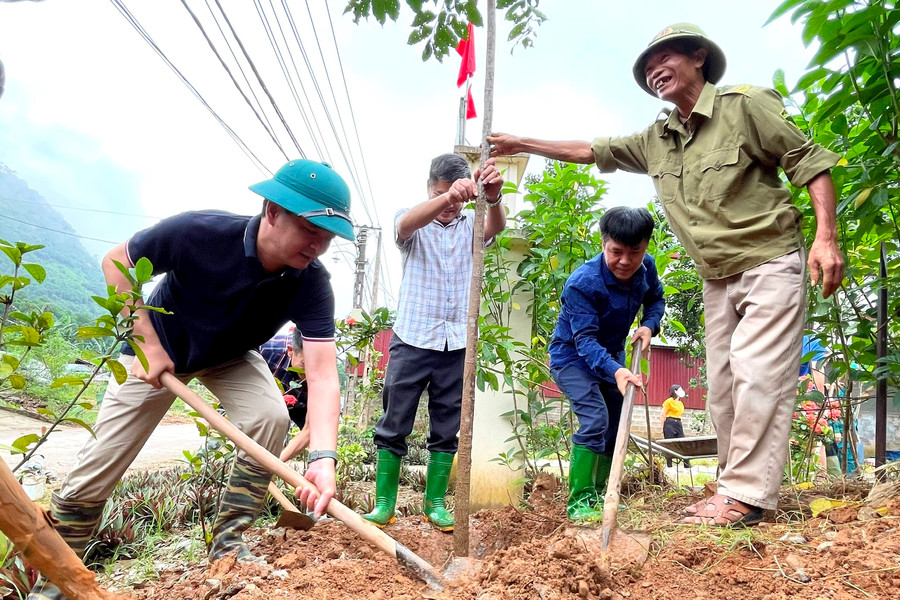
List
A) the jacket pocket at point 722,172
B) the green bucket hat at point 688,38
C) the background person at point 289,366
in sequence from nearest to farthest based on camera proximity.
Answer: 1. the jacket pocket at point 722,172
2. the green bucket hat at point 688,38
3. the background person at point 289,366

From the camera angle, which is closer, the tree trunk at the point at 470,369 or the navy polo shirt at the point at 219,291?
the tree trunk at the point at 470,369

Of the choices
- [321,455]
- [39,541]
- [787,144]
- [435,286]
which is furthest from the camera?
[435,286]

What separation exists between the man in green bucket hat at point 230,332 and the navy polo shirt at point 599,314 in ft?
3.93

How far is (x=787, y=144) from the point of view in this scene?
7.13 ft

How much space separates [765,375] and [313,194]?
1.70 m

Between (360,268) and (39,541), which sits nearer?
(39,541)

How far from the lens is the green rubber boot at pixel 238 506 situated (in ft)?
7.51

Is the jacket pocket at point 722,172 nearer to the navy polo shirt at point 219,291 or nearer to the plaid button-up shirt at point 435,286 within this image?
the plaid button-up shirt at point 435,286

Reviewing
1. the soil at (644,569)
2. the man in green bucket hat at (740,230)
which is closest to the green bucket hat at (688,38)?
the man in green bucket hat at (740,230)

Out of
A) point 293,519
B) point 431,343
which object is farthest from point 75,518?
point 431,343

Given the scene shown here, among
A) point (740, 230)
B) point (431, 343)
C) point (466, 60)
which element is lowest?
point (431, 343)

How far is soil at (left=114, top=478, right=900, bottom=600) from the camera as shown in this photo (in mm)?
1575

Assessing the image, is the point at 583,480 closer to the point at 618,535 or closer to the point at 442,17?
the point at 618,535

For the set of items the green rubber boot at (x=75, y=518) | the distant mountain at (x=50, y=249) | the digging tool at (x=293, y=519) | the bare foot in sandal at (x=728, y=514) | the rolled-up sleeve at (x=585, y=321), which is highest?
the distant mountain at (x=50, y=249)
